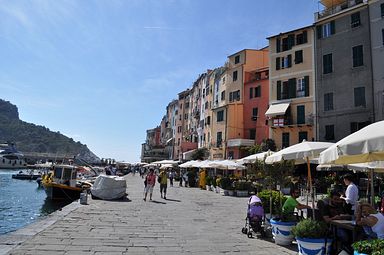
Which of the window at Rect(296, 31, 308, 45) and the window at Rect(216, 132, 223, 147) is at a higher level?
the window at Rect(296, 31, 308, 45)

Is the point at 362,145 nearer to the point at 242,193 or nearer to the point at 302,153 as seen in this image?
the point at 302,153

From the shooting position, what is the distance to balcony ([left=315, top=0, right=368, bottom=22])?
3349 centimetres

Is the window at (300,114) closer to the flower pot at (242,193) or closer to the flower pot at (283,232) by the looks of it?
the flower pot at (242,193)

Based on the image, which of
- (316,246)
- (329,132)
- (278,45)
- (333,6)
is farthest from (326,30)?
(316,246)

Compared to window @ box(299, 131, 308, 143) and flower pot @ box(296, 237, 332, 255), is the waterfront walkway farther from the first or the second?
window @ box(299, 131, 308, 143)

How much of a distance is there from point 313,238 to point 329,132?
28.5 meters

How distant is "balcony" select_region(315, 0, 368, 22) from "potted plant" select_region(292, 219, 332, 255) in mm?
30830

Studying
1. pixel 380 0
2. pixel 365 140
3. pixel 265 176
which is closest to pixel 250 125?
pixel 380 0

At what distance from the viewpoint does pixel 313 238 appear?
7.31 m

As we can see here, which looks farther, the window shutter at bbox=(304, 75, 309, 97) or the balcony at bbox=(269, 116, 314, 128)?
the window shutter at bbox=(304, 75, 309, 97)

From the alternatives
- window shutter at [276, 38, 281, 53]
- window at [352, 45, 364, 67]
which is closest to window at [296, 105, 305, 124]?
window at [352, 45, 364, 67]

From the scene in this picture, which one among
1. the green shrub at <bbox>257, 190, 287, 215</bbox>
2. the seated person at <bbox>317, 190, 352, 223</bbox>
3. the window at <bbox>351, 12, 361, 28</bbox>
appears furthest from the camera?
the window at <bbox>351, 12, 361, 28</bbox>

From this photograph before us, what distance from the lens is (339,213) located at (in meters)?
8.50

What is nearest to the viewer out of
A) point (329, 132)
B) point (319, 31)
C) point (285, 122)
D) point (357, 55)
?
point (357, 55)
